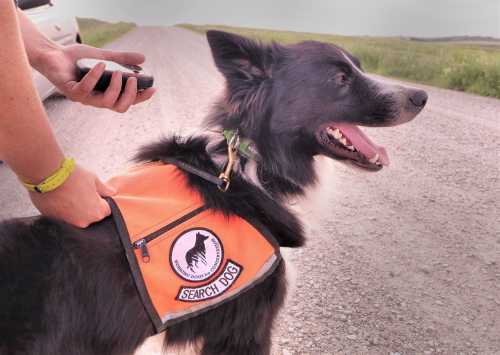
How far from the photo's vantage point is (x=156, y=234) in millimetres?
1873

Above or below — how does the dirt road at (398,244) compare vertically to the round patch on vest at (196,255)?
below

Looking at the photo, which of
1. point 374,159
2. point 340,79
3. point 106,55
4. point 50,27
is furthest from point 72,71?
point 50,27

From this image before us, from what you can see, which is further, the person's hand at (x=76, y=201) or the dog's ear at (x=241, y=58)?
the dog's ear at (x=241, y=58)

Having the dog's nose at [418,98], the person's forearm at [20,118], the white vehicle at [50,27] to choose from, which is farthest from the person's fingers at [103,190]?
the white vehicle at [50,27]

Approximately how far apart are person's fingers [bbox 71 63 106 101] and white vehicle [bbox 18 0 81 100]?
3.74m

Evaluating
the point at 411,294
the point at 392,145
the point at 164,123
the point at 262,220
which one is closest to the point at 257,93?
the point at 262,220

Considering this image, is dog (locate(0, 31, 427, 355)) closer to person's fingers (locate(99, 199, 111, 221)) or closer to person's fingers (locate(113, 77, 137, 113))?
person's fingers (locate(99, 199, 111, 221))

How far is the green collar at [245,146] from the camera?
7.20 ft

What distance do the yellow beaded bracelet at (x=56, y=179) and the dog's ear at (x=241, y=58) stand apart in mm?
972

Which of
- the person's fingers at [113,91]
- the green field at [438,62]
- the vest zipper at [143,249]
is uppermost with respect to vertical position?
the person's fingers at [113,91]

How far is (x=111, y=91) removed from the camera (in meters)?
2.15

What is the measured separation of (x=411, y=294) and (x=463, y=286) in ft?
1.35

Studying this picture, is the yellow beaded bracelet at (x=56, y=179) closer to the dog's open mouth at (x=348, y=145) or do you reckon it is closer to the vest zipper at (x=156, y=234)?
the vest zipper at (x=156, y=234)

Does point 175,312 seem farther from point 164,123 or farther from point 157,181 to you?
point 164,123
